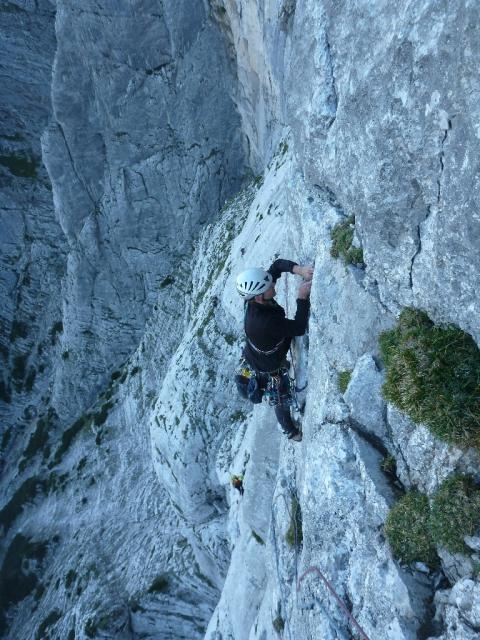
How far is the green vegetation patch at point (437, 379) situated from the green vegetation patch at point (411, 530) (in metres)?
0.91

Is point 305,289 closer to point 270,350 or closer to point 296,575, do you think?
point 270,350

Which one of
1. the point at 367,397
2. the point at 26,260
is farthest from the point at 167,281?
the point at 367,397

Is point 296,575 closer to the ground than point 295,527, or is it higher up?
closer to the ground

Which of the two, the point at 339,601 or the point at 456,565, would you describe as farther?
the point at 339,601

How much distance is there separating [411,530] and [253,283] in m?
4.66

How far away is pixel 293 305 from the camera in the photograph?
9.61m

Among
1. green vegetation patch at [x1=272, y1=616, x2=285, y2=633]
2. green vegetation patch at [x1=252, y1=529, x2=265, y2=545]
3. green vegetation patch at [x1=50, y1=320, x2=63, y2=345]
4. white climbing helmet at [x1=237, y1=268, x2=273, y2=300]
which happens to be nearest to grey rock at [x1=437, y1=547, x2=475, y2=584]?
white climbing helmet at [x1=237, y1=268, x2=273, y2=300]

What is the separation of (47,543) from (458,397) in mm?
34336

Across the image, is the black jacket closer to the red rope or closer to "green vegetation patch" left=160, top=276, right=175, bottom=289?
the red rope

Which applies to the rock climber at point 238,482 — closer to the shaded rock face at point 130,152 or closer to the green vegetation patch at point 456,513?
the green vegetation patch at point 456,513

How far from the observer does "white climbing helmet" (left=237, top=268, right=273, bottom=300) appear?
7934 millimetres

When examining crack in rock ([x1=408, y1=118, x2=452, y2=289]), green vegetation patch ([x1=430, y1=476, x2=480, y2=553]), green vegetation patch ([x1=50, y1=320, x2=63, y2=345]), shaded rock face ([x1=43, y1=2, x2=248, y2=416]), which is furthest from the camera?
green vegetation patch ([x1=50, y1=320, x2=63, y2=345])

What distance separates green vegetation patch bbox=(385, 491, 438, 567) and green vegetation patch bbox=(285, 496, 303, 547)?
326 centimetres

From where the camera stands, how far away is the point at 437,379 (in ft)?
14.7
